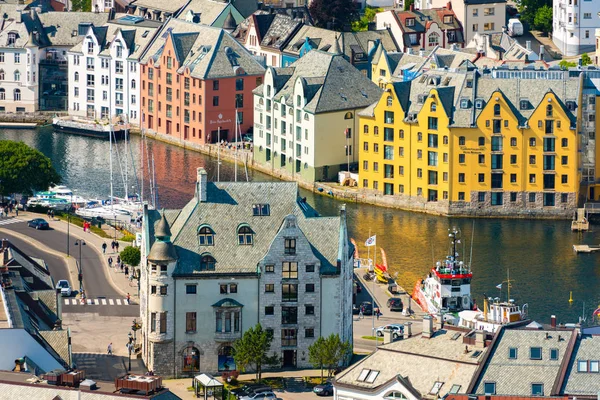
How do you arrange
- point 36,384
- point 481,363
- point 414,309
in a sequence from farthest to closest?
point 414,309 → point 481,363 → point 36,384

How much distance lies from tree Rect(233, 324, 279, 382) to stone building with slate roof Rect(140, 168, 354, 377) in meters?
1.43

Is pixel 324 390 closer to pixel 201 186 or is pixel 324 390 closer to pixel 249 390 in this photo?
pixel 249 390

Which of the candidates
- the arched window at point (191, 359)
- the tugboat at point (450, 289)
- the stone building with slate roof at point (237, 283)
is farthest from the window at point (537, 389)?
the tugboat at point (450, 289)

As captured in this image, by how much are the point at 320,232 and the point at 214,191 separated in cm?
839

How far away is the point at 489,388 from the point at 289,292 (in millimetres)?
27620

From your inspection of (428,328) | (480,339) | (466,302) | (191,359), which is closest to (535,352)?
(480,339)

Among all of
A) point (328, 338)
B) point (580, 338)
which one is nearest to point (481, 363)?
point (580, 338)

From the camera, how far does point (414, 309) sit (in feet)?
644

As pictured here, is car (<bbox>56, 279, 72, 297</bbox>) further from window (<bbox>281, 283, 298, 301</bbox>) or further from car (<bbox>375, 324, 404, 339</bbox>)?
car (<bbox>375, 324, 404, 339</bbox>)

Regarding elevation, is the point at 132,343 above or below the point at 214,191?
below

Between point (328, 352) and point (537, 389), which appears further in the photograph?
point (328, 352)

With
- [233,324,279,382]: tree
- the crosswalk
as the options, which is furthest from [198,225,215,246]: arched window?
the crosswalk

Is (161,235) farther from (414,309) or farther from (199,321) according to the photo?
(414,309)

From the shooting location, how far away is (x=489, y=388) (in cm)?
15125
